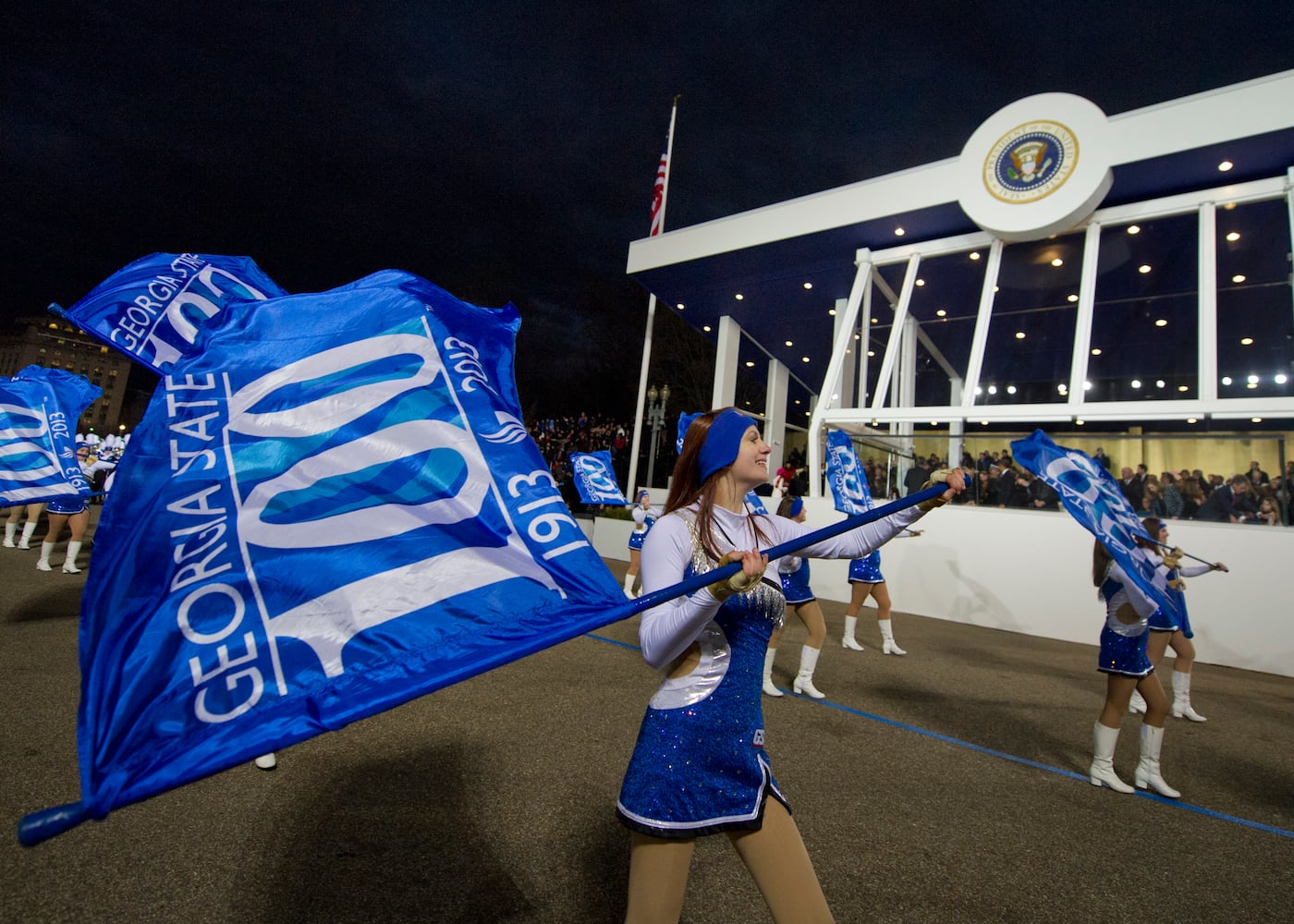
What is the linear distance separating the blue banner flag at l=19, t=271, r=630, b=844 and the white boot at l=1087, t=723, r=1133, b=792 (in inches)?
184

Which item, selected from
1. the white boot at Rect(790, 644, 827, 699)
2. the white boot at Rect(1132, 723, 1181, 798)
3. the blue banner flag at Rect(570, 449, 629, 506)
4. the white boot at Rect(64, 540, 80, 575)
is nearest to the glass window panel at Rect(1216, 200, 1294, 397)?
the white boot at Rect(1132, 723, 1181, 798)

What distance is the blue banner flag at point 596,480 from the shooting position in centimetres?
1218

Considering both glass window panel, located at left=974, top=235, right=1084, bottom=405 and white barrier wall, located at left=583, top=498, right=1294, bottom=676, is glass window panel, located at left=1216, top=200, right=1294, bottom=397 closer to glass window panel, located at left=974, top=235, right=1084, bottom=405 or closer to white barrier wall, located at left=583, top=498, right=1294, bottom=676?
glass window panel, located at left=974, top=235, right=1084, bottom=405

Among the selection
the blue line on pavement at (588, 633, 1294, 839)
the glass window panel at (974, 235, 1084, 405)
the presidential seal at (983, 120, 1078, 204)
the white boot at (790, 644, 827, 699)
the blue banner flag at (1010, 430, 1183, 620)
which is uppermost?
the presidential seal at (983, 120, 1078, 204)

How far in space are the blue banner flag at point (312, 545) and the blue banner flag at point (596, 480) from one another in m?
9.79

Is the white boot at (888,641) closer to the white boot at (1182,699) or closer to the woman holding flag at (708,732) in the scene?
the white boot at (1182,699)

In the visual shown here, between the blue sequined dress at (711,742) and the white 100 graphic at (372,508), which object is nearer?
the white 100 graphic at (372,508)

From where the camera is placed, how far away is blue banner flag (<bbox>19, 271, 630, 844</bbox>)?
1430 millimetres

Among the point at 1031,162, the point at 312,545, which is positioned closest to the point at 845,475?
the point at 312,545

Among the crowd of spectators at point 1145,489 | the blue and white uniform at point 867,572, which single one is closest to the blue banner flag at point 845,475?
the blue and white uniform at point 867,572

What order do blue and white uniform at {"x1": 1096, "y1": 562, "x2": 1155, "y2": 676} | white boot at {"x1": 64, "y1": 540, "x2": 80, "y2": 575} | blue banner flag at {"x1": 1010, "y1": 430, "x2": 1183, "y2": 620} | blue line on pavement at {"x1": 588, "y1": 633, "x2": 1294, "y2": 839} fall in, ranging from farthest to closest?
white boot at {"x1": 64, "y1": 540, "x2": 80, "y2": 575} → blue and white uniform at {"x1": 1096, "y1": 562, "x2": 1155, "y2": 676} → blue line on pavement at {"x1": 588, "y1": 633, "x2": 1294, "y2": 839} → blue banner flag at {"x1": 1010, "y1": 430, "x2": 1183, "y2": 620}

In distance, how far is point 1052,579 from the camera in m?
11.5

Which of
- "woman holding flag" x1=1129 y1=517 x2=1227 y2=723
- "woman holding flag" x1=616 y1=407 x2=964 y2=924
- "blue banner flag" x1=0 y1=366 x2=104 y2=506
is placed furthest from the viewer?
"blue banner flag" x1=0 y1=366 x2=104 y2=506

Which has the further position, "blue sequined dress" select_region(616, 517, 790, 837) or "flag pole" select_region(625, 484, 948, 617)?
"blue sequined dress" select_region(616, 517, 790, 837)
